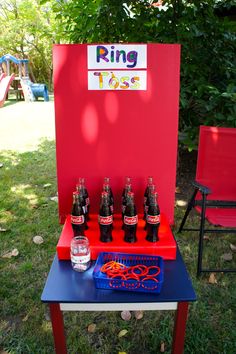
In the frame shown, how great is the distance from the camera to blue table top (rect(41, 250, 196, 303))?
4.58ft

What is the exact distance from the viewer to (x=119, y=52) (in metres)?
1.89

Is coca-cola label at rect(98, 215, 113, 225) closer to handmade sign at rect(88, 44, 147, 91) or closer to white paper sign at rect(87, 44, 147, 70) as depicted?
handmade sign at rect(88, 44, 147, 91)

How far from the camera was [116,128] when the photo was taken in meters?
2.03

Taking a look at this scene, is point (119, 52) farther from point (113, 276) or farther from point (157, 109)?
point (113, 276)

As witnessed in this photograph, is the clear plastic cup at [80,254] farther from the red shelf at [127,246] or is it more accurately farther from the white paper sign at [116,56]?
the white paper sign at [116,56]

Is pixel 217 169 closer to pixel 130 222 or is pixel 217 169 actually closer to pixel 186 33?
pixel 186 33

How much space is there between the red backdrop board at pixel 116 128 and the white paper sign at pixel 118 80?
3 cm

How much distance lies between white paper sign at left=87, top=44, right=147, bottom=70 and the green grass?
65.5 inches

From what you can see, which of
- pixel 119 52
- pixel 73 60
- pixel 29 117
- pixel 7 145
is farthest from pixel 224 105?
pixel 29 117

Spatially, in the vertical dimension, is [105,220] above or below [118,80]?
below

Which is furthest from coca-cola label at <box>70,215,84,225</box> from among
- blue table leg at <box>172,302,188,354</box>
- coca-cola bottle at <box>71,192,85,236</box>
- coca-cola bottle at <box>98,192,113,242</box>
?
blue table leg at <box>172,302,188,354</box>

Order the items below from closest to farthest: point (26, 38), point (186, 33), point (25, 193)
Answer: point (186, 33)
point (25, 193)
point (26, 38)

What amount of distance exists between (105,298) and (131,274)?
0.17 m

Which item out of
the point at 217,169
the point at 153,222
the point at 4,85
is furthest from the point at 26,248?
the point at 4,85
